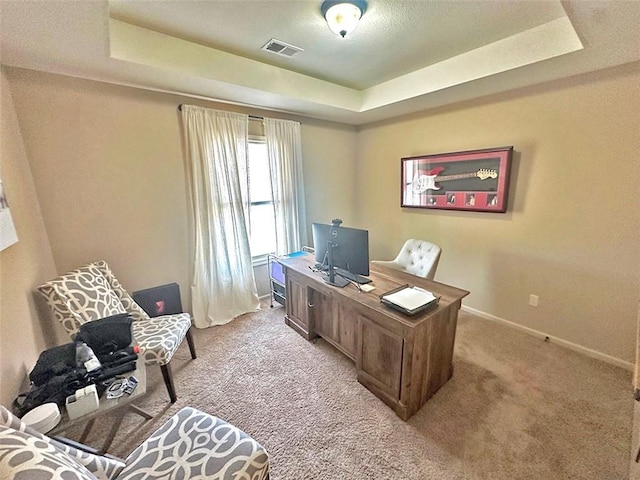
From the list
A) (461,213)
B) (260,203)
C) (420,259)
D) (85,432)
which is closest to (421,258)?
(420,259)

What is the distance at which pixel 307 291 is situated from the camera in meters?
2.46

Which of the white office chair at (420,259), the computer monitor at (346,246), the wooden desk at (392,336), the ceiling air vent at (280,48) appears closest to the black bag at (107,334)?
the wooden desk at (392,336)

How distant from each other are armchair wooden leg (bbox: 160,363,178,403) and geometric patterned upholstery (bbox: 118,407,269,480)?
67 cm

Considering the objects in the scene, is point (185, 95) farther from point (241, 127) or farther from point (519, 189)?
point (519, 189)

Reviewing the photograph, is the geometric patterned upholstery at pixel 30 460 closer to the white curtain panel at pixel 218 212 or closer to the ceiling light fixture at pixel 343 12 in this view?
the white curtain panel at pixel 218 212

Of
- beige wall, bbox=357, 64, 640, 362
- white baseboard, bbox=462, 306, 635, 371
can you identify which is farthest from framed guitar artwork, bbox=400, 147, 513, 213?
white baseboard, bbox=462, 306, 635, 371

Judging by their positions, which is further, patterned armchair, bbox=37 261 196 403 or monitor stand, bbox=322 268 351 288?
monitor stand, bbox=322 268 351 288

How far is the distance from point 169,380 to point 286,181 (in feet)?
7.82

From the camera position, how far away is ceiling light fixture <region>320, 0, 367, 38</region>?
5.30 feet

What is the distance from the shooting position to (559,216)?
7.78 feet

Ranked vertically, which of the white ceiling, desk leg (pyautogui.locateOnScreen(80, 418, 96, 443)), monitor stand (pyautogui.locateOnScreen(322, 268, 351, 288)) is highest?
the white ceiling

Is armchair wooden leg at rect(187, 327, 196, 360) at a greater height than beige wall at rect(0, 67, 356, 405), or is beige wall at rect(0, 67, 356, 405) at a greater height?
beige wall at rect(0, 67, 356, 405)

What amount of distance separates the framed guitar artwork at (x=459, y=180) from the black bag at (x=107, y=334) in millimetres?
3211

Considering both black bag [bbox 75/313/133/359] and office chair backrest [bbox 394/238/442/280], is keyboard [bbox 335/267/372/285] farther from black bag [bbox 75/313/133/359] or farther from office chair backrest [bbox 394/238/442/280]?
black bag [bbox 75/313/133/359]
